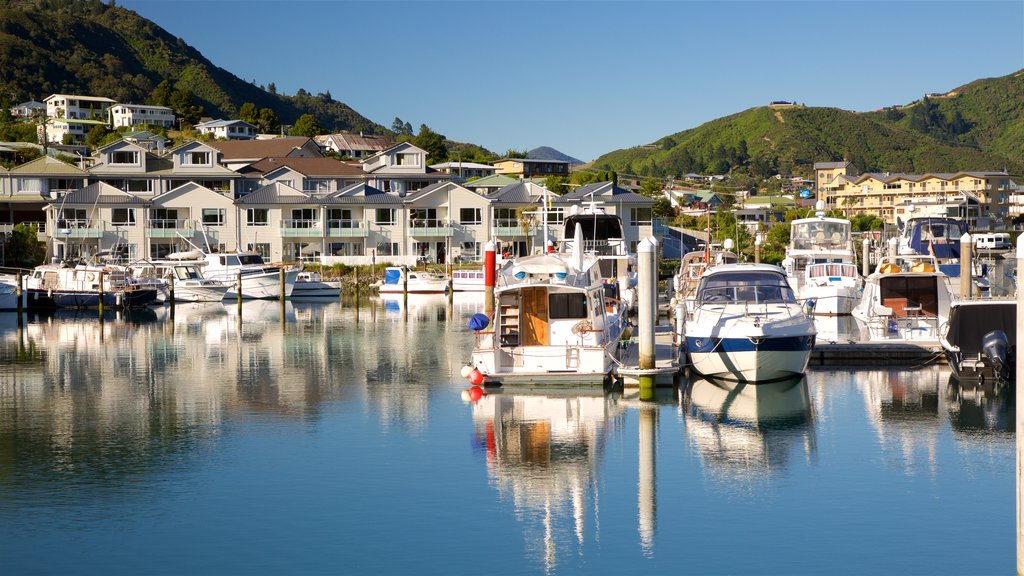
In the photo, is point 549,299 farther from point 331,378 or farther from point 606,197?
point 606,197

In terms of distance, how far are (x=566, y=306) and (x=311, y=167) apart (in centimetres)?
6478

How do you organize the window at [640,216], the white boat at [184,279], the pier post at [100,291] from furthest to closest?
the window at [640,216]
the white boat at [184,279]
the pier post at [100,291]

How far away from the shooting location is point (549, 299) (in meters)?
28.4

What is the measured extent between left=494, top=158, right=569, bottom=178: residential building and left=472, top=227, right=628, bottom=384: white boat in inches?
3981

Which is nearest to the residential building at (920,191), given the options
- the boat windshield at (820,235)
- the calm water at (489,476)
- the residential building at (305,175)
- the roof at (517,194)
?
the roof at (517,194)

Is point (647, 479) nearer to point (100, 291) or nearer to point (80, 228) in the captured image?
point (100, 291)

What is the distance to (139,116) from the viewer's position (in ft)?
482

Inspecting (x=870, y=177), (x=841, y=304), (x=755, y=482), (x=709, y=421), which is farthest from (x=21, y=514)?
(x=870, y=177)

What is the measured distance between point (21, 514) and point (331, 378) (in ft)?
48.4

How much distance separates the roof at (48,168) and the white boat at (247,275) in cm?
2448

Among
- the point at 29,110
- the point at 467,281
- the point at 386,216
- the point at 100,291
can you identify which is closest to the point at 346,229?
the point at 386,216

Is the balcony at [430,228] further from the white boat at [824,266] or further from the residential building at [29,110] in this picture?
the residential building at [29,110]

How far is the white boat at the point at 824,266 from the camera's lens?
40.1 metres

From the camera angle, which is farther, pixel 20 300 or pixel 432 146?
pixel 432 146
